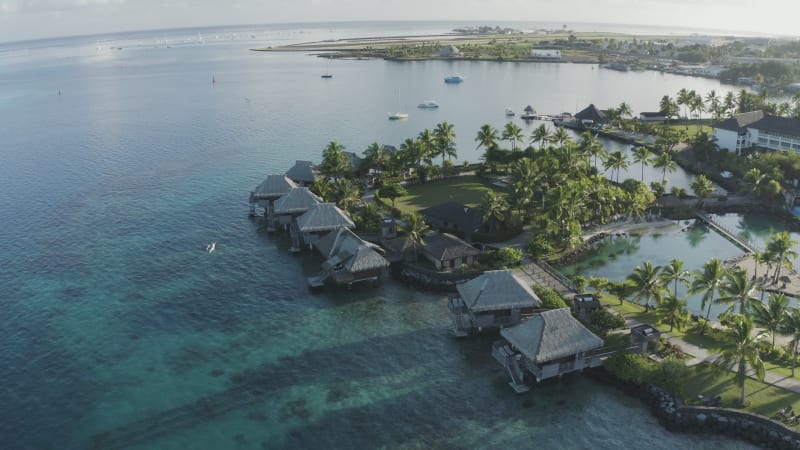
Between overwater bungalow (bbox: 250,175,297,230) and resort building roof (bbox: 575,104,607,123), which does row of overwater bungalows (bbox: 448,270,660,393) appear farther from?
resort building roof (bbox: 575,104,607,123)

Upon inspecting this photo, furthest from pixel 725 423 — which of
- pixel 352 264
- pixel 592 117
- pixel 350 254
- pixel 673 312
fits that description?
pixel 592 117

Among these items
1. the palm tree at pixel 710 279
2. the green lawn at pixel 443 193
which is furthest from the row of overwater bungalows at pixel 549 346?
the green lawn at pixel 443 193

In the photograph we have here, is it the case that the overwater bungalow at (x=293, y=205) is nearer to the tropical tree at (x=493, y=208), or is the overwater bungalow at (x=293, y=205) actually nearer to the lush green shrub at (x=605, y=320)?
the tropical tree at (x=493, y=208)

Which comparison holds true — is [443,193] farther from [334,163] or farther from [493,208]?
[493,208]

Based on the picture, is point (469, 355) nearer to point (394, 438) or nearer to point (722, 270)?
point (394, 438)

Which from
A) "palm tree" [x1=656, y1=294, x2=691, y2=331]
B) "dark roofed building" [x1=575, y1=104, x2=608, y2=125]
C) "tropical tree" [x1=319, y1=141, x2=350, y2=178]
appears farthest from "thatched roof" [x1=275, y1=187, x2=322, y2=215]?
"dark roofed building" [x1=575, y1=104, x2=608, y2=125]
